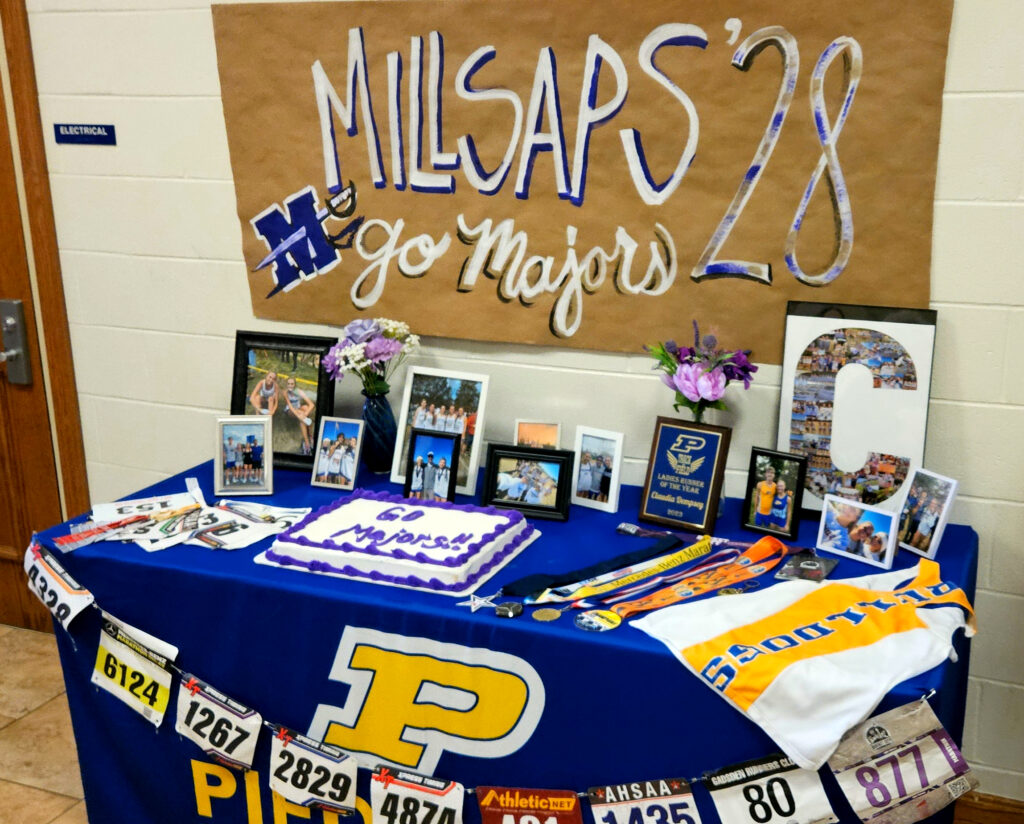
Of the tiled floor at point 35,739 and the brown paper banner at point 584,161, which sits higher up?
Result: the brown paper banner at point 584,161

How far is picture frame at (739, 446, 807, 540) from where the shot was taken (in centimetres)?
197

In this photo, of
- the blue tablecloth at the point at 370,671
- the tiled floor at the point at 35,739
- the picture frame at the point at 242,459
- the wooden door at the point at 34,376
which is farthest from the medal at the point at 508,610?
the wooden door at the point at 34,376

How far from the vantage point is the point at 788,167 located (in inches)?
80.0

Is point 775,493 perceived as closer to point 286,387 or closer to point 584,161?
point 584,161

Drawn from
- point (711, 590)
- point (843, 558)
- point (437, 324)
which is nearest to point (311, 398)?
point (437, 324)

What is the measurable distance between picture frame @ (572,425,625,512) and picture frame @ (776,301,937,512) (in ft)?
1.18

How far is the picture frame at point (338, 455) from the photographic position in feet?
7.57

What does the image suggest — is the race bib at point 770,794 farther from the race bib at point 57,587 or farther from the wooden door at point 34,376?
the wooden door at point 34,376

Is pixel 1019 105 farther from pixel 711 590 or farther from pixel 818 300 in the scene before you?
pixel 711 590

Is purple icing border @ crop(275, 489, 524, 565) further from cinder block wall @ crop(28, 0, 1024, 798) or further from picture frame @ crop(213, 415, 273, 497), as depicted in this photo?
cinder block wall @ crop(28, 0, 1024, 798)

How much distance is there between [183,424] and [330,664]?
1208mm

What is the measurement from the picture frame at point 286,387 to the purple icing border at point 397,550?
29 cm

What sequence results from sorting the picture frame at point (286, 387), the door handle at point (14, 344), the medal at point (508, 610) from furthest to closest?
the door handle at point (14, 344)
the picture frame at point (286, 387)
the medal at point (508, 610)

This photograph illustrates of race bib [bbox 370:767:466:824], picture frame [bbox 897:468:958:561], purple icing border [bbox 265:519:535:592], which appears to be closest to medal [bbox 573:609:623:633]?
purple icing border [bbox 265:519:535:592]
